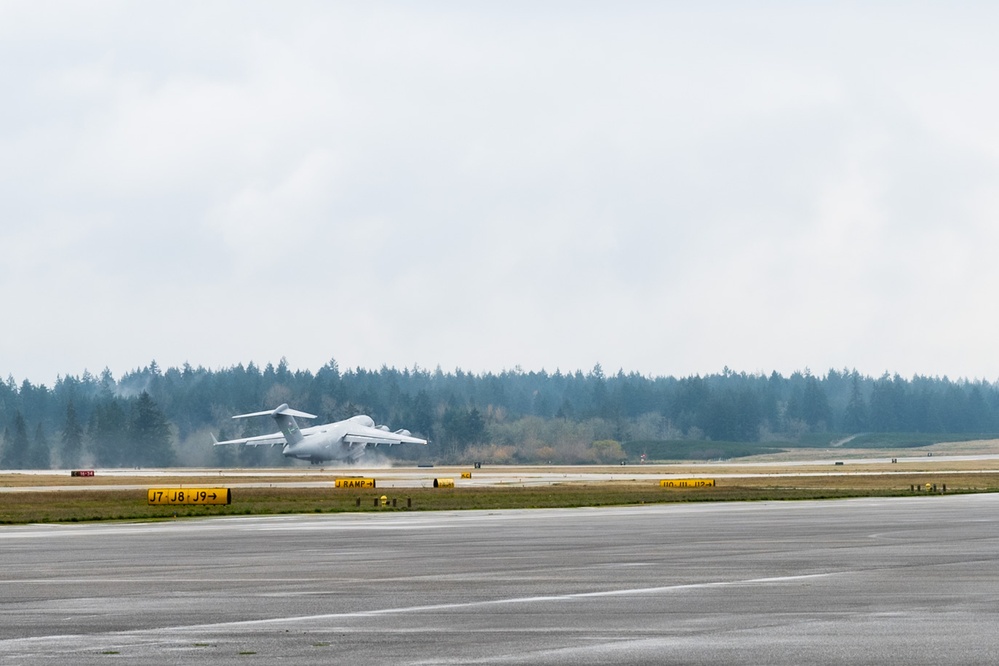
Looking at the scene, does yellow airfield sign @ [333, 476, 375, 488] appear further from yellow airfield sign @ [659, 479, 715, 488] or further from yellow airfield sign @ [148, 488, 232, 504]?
yellow airfield sign @ [148, 488, 232, 504]

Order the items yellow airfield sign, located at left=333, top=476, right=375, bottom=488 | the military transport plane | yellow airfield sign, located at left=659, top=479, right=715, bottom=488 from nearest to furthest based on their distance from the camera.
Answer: yellow airfield sign, located at left=333, top=476, right=375, bottom=488
yellow airfield sign, located at left=659, top=479, right=715, bottom=488
the military transport plane

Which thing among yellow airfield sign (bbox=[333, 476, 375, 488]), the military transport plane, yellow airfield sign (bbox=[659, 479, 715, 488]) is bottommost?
yellow airfield sign (bbox=[659, 479, 715, 488])

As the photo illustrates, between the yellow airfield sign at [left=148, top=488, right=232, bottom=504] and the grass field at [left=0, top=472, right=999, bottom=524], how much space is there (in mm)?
660

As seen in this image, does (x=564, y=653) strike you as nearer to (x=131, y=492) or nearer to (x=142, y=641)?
(x=142, y=641)

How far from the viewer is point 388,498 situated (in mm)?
75500

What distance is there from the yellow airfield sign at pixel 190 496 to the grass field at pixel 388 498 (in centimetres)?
66

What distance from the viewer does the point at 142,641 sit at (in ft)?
56.7

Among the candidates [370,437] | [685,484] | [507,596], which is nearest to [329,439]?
[370,437]

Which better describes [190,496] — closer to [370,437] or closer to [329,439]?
[329,439]

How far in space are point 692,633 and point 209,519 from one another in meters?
40.2

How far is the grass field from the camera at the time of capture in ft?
201

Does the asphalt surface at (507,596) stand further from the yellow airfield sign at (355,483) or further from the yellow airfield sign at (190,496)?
the yellow airfield sign at (355,483)

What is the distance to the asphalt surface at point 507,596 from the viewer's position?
53.5 feet

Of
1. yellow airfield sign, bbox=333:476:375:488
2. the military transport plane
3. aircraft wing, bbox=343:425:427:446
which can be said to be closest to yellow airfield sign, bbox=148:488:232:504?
yellow airfield sign, bbox=333:476:375:488
